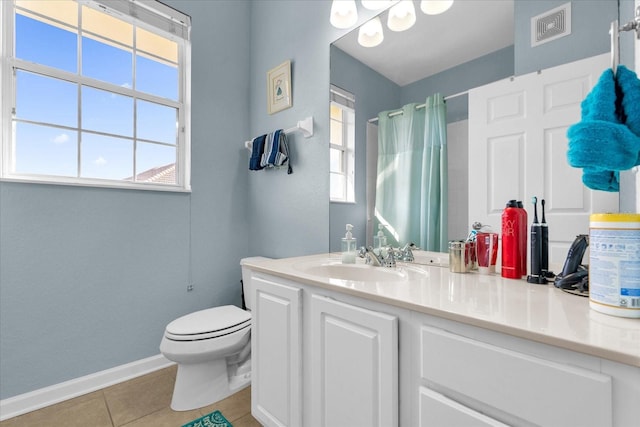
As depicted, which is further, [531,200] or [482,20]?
[482,20]

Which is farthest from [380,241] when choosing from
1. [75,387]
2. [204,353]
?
[75,387]

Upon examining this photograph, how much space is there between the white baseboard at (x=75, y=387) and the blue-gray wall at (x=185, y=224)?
0.13ft

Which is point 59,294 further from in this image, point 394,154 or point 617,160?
point 617,160

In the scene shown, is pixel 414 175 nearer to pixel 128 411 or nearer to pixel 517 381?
pixel 517 381

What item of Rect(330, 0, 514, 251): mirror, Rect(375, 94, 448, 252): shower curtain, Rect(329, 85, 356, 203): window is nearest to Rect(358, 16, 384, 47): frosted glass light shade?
Rect(330, 0, 514, 251): mirror

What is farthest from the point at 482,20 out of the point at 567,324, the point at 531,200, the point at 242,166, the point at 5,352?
the point at 5,352

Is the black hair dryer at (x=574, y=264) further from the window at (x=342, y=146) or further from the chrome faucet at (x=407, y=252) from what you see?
the window at (x=342, y=146)

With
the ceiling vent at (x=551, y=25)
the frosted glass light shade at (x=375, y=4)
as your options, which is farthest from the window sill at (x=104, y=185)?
the ceiling vent at (x=551, y=25)

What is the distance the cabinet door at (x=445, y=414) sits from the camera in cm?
62

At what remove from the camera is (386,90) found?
1.47 m

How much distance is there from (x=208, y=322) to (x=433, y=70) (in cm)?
168

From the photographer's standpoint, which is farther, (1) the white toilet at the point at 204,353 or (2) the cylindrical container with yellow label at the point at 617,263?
(1) the white toilet at the point at 204,353

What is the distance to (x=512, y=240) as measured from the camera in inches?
37.7

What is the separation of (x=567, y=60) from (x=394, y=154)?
2.31 feet
